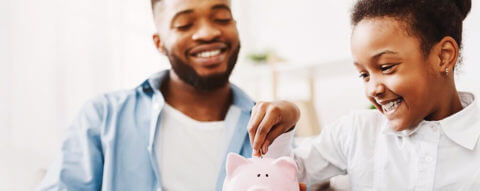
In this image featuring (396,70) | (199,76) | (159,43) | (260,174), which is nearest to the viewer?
(260,174)

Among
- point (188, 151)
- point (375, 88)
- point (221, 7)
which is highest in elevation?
point (221, 7)

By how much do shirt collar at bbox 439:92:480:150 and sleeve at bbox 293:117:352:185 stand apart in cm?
21

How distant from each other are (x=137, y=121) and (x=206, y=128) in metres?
0.19

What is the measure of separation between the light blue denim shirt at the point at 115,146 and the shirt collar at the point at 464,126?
1.56 ft

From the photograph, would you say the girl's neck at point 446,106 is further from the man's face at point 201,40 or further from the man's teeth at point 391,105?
the man's face at point 201,40

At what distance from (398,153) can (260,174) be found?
40 cm

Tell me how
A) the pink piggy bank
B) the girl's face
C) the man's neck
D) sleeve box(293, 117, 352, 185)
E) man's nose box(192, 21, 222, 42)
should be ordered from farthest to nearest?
1. the man's neck
2. man's nose box(192, 21, 222, 42)
3. sleeve box(293, 117, 352, 185)
4. the girl's face
5. the pink piggy bank

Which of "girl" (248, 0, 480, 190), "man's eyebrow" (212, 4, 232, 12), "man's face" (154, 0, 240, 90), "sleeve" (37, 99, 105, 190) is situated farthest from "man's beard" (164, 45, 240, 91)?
"girl" (248, 0, 480, 190)

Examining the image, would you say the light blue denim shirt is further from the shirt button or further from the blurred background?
the shirt button

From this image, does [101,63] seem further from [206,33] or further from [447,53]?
[447,53]

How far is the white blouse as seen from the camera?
0.81 m

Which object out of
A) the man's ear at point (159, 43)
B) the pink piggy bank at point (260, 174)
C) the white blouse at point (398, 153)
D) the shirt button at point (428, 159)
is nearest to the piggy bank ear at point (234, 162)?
the pink piggy bank at point (260, 174)

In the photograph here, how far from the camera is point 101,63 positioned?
159 centimetres

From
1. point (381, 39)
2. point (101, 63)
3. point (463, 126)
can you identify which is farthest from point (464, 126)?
point (101, 63)
